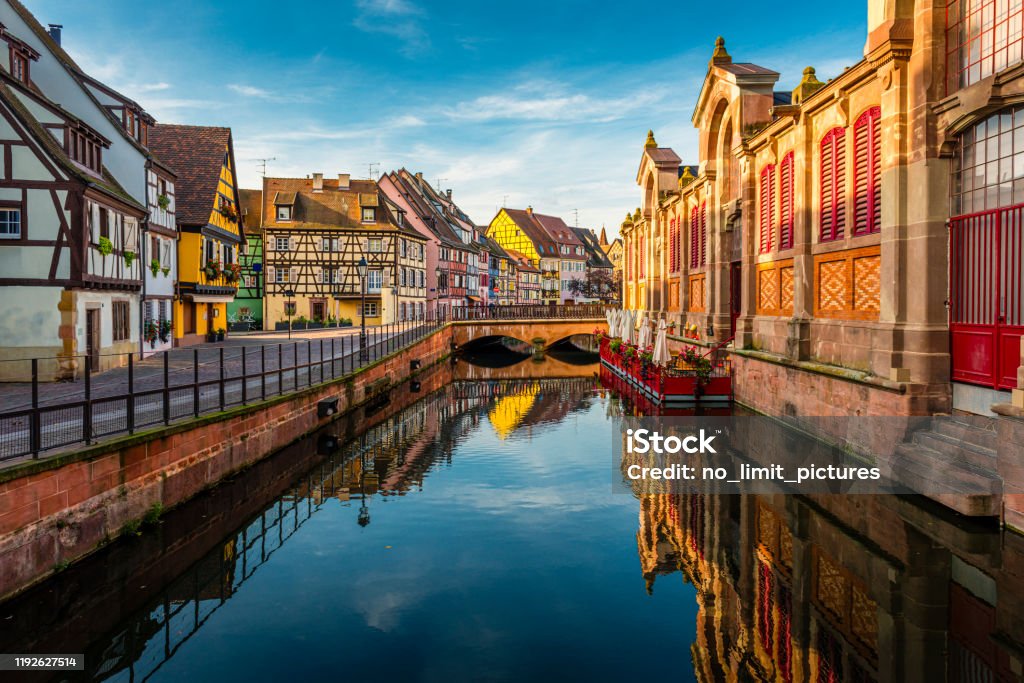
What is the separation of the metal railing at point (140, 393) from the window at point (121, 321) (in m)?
1.68

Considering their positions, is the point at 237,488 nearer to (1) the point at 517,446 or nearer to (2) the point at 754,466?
(1) the point at 517,446

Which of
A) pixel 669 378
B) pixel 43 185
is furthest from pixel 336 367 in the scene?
pixel 669 378

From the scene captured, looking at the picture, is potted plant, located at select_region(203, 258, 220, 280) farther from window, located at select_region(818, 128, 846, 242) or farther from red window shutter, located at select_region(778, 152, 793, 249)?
window, located at select_region(818, 128, 846, 242)

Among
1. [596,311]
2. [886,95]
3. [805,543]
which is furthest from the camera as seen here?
[596,311]

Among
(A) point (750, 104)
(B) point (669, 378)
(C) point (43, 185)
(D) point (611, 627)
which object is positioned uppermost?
(A) point (750, 104)

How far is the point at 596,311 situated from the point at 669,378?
28400 millimetres

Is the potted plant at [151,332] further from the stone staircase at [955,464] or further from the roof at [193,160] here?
the stone staircase at [955,464]

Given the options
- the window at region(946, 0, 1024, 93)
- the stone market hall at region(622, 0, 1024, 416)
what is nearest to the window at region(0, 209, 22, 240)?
the stone market hall at region(622, 0, 1024, 416)

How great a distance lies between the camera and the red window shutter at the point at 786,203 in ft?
66.3

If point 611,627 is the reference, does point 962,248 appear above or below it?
above

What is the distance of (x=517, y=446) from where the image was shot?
20297 millimetres

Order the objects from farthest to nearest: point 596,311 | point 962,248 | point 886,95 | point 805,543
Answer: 1. point 596,311
2. point 886,95
3. point 962,248
4. point 805,543

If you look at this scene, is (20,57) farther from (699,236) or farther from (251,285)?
(251,285)

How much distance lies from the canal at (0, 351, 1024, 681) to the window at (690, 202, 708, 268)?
57.7 ft
